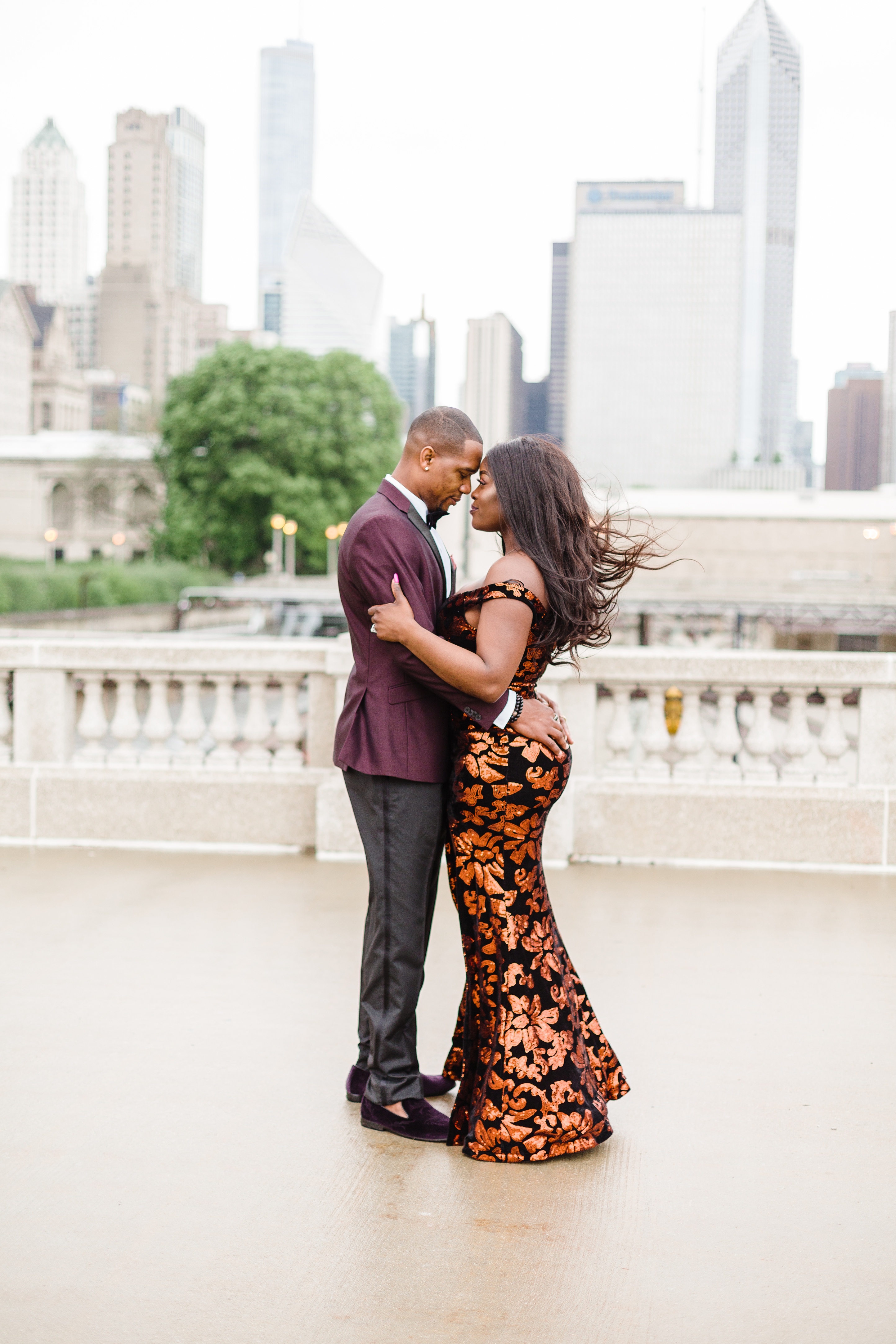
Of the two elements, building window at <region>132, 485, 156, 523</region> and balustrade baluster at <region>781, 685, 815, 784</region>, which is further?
building window at <region>132, 485, 156, 523</region>

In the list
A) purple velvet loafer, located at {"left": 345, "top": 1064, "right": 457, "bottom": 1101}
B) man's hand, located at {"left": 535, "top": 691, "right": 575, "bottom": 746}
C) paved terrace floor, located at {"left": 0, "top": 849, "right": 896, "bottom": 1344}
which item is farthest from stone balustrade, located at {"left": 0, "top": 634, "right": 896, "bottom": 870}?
man's hand, located at {"left": 535, "top": 691, "right": 575, "bottom": 746}

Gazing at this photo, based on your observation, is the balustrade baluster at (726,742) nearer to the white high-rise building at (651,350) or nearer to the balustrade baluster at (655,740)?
the balustrade baluster at (655,740)

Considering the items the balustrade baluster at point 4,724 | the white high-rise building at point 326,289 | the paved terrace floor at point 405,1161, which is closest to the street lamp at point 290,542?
the balustrade baluster at point 4,724

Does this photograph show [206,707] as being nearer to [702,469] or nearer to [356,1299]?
[356,1299]

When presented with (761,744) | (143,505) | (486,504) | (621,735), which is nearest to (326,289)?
(143,505)

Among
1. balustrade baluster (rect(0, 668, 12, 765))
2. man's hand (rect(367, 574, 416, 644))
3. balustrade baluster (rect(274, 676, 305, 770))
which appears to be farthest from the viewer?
balustrade baluster (rect(0, 668, 12, 765))

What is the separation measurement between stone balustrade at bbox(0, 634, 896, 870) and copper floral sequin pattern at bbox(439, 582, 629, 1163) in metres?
3.33

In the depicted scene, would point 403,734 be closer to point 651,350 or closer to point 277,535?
point 277,535

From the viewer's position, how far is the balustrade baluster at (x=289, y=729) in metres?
7.08

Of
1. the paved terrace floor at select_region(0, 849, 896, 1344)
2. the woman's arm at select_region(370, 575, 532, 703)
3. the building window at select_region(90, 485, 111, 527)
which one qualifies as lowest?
the paved terrace floor at select_region(0, 849, 896, 1344)

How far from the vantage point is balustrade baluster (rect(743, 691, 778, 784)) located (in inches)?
272

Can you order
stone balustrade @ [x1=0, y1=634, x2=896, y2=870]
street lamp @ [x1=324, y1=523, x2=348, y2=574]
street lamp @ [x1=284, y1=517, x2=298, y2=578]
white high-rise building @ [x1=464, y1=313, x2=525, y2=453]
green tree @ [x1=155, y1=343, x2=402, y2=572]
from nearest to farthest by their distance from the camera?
stone balustrade @ [x1=0, y1=634, x2=896, y2=870] < street lamp @ [x1=284, y1=517, x2=298, y2=578] < street lamp @ [x1=324, y1=523, x2=348, y2=574] < green tree @ [x1=155, y1=343, x2=402, y2=572] < white high-rise building @ [x1=464, y1=313, x2=525, y2=453]

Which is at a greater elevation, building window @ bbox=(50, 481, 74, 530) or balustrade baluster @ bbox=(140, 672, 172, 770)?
building window @ bbox=(50, 481, 74, 530)

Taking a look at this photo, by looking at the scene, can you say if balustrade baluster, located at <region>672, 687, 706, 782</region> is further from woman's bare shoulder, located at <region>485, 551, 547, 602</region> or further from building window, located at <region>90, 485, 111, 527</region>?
building window, located at <region>90, 485, 111, 527</region>
